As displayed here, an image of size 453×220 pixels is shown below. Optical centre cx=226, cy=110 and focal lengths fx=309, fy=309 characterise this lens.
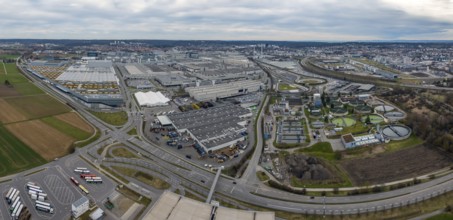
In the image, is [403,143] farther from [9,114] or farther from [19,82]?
[19,82]

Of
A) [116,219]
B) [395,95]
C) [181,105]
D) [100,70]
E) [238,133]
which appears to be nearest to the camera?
[116,219]

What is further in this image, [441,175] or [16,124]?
[16,124]

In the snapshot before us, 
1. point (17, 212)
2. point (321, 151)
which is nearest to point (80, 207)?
point (17, 212)

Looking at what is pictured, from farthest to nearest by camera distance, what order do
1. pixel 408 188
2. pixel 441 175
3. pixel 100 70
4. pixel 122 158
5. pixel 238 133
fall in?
pixel 100 70 < pixel 238 133 < pixel 122 158 < pixel 441 175 < pixel 408 188

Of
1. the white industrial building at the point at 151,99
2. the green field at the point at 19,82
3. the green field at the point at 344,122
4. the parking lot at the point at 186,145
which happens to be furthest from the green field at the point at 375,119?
the green field at the point at 19,82

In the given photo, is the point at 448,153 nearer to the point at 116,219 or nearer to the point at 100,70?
the point at 116,219

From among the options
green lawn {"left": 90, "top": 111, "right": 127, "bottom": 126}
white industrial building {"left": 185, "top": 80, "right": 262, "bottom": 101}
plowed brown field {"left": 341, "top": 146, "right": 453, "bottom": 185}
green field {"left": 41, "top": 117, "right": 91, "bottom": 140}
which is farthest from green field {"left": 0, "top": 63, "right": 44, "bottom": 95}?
plowed brown field {"left": 341, "top": 146, "right": 453, "bottom": 185}

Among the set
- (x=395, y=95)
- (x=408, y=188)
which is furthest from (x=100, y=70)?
(x=408, y=188)
